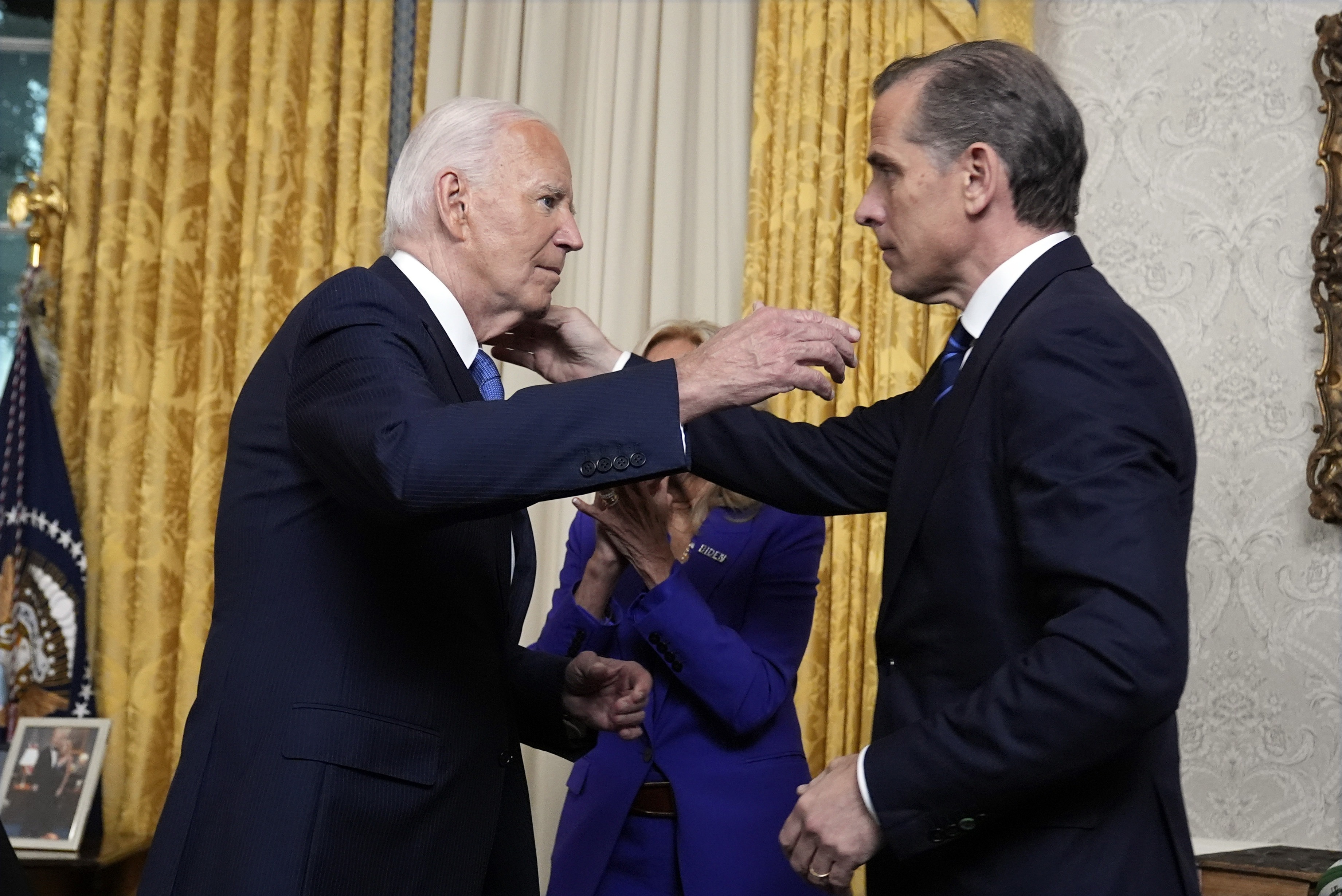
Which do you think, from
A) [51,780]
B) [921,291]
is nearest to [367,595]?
[921,291]

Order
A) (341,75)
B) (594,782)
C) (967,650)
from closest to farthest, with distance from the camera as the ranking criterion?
1. (967,650)
2. (594,782)
3. (341,75)

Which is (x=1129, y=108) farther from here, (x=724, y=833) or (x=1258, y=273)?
(x=724, y=833)

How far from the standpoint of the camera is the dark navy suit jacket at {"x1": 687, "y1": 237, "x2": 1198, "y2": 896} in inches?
55.5

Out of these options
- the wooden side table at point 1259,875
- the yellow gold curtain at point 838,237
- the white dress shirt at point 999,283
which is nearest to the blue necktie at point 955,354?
the white dress shirt at point 999,283

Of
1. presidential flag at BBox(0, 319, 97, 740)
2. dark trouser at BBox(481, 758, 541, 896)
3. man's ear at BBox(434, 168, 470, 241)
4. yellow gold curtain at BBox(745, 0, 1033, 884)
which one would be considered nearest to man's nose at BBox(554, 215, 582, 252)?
man's ear at BBox(434, 168, 470, 241)

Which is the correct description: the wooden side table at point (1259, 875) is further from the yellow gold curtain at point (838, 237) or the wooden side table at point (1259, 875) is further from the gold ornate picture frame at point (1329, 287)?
the yellow gold curtain at point (838, 237)

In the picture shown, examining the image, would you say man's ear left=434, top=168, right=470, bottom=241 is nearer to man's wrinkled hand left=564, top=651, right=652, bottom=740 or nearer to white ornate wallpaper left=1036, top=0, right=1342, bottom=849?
man's wrinkled hand left=564, top=651, right=652, bottom=740

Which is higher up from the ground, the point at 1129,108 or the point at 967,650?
the point at 1129,108

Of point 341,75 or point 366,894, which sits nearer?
point 366,894

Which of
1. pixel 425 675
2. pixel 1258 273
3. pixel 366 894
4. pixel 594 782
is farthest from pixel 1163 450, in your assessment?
pixel 1258 273

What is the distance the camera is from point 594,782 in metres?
2.46

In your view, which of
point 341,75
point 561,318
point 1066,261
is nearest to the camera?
point 1066,261

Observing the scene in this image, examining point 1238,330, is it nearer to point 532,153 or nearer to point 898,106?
point 898,106

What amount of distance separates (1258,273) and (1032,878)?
2.37 meters
